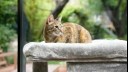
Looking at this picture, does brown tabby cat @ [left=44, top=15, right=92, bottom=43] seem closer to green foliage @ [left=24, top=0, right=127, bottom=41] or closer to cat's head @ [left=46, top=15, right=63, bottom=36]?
cat's head @ [left=46, top=15, right=63, bottom=36]

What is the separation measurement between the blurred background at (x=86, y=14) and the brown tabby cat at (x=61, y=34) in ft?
1.82

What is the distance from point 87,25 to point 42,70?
0.76 metres

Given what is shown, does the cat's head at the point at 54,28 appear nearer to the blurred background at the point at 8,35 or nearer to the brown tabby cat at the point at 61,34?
the brown tabby cat at the point at 61,34

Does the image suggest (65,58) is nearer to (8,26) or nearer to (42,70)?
(42,70)

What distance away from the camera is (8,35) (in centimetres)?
217

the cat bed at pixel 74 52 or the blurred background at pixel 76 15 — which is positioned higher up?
the blurred background at pixel 76 15

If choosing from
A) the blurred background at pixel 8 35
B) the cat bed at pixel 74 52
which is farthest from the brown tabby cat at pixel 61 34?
the blurred background at pixel 8 35

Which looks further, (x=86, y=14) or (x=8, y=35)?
(x=86, y=14)

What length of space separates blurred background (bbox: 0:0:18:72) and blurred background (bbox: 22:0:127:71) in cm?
16

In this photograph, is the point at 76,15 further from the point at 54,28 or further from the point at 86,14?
the point at 54,28

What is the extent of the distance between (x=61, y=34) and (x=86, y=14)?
0.84m

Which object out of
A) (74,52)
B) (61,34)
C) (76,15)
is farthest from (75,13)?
(74,52)

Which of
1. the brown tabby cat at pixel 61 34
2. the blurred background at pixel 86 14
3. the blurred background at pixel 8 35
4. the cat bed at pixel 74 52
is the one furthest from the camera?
the blurred background at pixel 86 14

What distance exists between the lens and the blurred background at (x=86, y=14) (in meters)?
2.32
